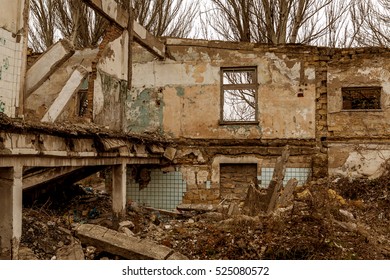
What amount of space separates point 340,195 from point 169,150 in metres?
4.28

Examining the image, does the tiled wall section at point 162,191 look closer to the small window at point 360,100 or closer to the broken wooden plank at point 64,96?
the broken wooden plank at point 64,96

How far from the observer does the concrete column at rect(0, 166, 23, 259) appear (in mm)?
5270

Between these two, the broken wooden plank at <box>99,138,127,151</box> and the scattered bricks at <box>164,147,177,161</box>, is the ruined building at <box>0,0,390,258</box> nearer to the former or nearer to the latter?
the scattered bricks at <box>164,147,177,161</box>

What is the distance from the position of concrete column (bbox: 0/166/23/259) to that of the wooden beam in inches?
156

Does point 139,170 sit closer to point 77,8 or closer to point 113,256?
point 113,256

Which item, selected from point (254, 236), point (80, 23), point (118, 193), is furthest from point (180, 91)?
point (80, 23)

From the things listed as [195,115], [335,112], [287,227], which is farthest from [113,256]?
[335,112]

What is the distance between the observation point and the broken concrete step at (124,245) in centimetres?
561

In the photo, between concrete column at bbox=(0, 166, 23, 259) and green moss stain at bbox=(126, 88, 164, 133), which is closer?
concrete column at bbox=(0, 166, 23, 259)

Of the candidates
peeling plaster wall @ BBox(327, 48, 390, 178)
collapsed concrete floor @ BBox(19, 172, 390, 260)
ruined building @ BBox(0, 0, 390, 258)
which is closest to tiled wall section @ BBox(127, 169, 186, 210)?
ruined building @ BBox(0, 0, 390, 258)

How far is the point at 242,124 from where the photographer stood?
36.1ft

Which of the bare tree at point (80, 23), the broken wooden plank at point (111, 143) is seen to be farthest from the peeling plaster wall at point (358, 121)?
the bare tree at point (80, 23)

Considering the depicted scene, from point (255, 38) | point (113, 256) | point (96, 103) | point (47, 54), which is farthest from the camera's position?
point (255, 38)

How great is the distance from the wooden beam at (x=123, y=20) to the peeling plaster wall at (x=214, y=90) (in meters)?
0.51
